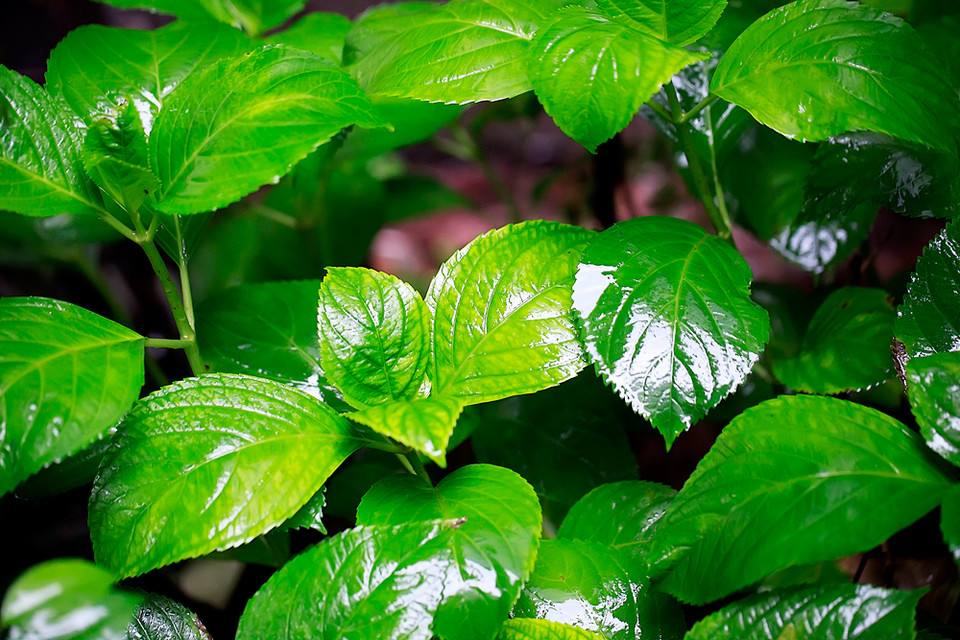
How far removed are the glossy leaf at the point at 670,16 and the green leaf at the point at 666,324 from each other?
0.71 ft

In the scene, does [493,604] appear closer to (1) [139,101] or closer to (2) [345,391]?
(2) [345,391]

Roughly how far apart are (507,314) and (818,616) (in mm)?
377

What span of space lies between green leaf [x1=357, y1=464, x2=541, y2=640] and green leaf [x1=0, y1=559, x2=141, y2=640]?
223 mm

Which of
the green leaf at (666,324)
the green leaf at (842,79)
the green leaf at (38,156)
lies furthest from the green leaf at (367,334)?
the green leaf at (842,79)

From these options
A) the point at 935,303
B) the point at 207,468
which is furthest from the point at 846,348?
the point at 207,468

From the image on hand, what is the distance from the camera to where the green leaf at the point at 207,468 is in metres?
0.57

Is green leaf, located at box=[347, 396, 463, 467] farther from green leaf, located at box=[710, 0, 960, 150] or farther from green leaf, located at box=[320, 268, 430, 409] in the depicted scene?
green leaf, located at box=[710, 0, 960, 150]

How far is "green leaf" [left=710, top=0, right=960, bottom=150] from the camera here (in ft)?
1.96

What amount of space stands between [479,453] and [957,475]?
0.53 m

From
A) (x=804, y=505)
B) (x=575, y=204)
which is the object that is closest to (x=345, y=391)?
(x=804, y=505)

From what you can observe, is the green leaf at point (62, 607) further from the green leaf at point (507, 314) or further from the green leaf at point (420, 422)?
the green leaf at point (507, 314)

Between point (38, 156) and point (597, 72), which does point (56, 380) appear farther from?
point (597, 72)

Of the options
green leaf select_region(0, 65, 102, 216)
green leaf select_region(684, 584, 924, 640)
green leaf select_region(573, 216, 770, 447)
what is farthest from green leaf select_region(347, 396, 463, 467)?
green leaf select_region(0, 65, 102, 216)

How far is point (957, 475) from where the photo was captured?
22.2 inches
